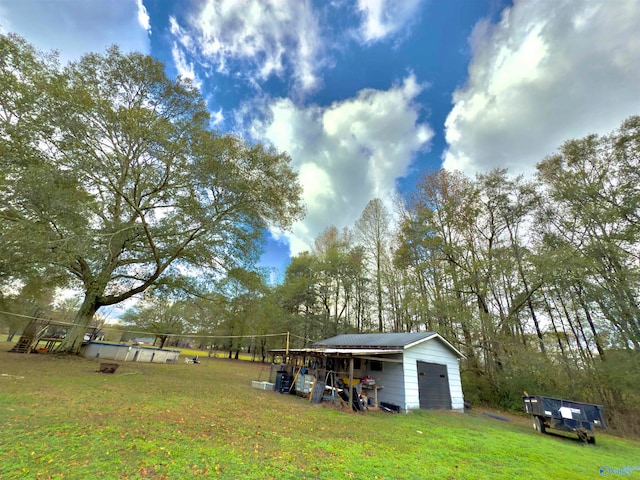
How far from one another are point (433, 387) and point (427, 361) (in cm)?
121

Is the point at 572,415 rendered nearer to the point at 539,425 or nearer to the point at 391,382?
the point at 539,425

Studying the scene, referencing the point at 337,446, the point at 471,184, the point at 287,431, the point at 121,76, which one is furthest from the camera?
the point at 471,184

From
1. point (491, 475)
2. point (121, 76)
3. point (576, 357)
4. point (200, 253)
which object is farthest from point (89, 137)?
point (576, 357)

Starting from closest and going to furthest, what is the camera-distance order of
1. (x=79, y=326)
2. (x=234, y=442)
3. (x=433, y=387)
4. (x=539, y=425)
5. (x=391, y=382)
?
(x=234, y=442) → (x=539, y=425) → (x=391, y=382) → (x=433, y=387) → (x=79, y=326)

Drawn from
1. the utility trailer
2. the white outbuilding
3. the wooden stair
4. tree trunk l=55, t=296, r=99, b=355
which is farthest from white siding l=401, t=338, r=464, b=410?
the wooden stair

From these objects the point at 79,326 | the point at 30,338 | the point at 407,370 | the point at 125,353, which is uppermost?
the point at 79,326

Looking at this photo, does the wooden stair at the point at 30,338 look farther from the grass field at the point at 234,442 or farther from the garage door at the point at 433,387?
the garage door at the point at 433,387

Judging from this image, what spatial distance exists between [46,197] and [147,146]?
423 centimetres

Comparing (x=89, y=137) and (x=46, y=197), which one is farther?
(x=89, y=137)

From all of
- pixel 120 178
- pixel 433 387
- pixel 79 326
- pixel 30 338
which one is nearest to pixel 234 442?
pixel 433 387

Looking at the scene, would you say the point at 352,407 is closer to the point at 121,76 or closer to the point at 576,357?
the point at 576,357

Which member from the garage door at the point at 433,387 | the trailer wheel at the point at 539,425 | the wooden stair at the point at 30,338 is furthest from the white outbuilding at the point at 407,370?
the wooden stair at the point at 30,338

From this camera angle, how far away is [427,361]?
39.1ft

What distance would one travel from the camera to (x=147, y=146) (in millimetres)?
11492
